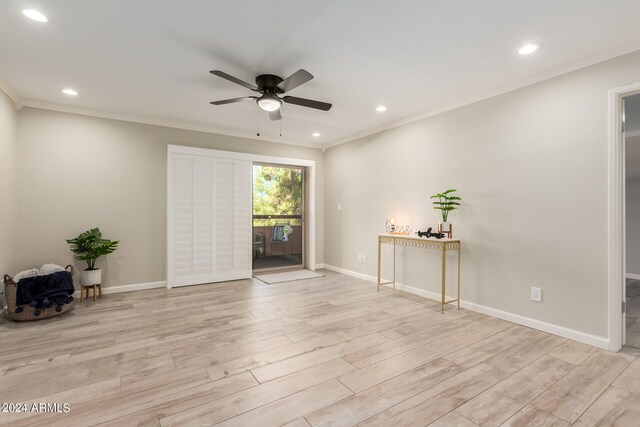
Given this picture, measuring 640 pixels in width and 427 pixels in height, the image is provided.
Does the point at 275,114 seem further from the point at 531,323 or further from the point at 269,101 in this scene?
the point at 531,323

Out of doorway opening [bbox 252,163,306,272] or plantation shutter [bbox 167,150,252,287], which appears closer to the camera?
plantation shutter [bbox 167,150,252,287]

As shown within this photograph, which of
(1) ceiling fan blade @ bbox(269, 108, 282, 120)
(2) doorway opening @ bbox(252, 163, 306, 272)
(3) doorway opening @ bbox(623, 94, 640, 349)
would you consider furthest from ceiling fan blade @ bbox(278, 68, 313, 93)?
(2) doorway opening @ bbox(252, 163, 306, 272)

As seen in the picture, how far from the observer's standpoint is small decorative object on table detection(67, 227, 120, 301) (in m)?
3.77

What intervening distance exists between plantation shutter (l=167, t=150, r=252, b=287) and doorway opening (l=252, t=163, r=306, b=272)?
637 millimetres

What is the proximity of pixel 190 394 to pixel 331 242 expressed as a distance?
413cm

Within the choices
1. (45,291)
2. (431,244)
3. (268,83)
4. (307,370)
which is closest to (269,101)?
(268,83)

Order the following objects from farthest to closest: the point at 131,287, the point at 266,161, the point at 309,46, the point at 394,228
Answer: the point at 266,161 → the point at 394,228 → the point at 131,287 → the point at 309,46

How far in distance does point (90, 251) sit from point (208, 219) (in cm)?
152

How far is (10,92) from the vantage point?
3342mm

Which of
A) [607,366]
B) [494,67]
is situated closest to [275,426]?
[607,366]

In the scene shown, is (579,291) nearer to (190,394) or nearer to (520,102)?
(520,102)

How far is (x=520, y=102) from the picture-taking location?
10.0 feet

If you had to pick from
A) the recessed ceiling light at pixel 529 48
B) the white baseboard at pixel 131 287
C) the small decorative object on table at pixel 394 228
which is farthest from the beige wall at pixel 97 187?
the recessed ceiling light at pixel 529 48

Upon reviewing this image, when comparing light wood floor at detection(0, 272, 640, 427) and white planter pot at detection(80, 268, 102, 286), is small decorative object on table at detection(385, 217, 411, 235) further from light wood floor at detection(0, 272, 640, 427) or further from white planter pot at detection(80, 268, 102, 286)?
white planter pot at detection(80, 268, 102, 286)
